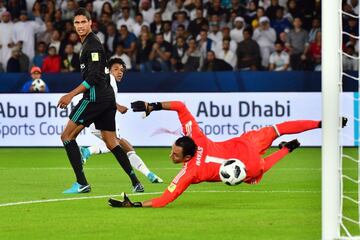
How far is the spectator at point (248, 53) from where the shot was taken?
985 inches

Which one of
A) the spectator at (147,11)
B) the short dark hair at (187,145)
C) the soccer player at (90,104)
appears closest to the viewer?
the short dark hair at (187,145)

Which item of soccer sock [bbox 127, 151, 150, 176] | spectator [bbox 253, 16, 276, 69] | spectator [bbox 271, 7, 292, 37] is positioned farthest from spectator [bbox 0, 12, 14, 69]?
soccer sock [bbox 127, 151, 150, 176]

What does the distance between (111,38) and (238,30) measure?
9.72 ft

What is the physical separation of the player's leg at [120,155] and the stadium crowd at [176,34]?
423 inches

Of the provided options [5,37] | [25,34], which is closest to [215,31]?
[25,34]

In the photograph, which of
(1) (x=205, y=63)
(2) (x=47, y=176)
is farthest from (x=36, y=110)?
(2) (x=47, y=176)

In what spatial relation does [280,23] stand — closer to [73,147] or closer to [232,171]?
[73,147]

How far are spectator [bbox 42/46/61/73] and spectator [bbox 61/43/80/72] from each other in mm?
125

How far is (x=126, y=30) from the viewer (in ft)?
85.3

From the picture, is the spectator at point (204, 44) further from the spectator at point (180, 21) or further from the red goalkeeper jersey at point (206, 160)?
the red goalkeeper jersey at point (206, 160)

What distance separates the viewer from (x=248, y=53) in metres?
25.1

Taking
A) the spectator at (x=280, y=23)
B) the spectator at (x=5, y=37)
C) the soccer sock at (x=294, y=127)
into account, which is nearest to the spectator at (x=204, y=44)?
the spectator at (x=280, y=23)

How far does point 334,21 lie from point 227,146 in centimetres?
365

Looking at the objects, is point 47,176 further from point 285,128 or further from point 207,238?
point 207,238
